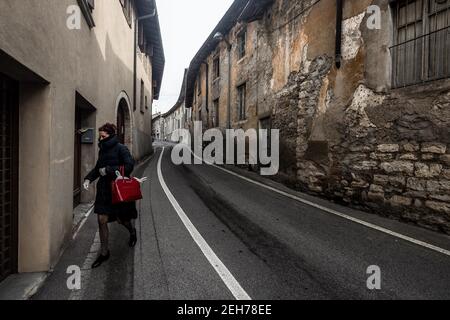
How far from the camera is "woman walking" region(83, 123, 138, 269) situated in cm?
352

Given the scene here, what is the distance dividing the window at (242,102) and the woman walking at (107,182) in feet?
30.1

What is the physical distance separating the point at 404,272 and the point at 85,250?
3.95m

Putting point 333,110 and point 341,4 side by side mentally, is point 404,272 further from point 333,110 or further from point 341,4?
point 341,4

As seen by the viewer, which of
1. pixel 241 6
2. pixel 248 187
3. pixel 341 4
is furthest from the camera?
pixel 241 6

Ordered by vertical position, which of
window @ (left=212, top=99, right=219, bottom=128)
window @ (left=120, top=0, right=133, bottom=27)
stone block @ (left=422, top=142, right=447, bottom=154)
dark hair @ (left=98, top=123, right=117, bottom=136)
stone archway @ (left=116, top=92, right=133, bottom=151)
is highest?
window @ (left=120, top=0, right=133, bottom=27)

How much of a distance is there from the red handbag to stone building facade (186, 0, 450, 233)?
458 centimetres

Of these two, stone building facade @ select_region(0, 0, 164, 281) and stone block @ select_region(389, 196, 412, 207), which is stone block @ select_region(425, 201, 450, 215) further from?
stone building facade @ select_region(0, 0, 164, 281)

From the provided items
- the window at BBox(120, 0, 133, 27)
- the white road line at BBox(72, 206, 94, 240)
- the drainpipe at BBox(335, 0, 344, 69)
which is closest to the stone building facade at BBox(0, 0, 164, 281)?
the white road line at BBox(72, 206, 94, 240)

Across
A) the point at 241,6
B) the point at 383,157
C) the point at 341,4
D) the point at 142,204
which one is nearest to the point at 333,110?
the point at 383,157

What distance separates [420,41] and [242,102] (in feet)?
27.7

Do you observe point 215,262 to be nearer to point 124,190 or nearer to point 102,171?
point 124,190

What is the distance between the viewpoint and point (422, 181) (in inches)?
188

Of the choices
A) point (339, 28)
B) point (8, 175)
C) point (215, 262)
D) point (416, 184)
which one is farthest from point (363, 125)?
point (8, 175)
